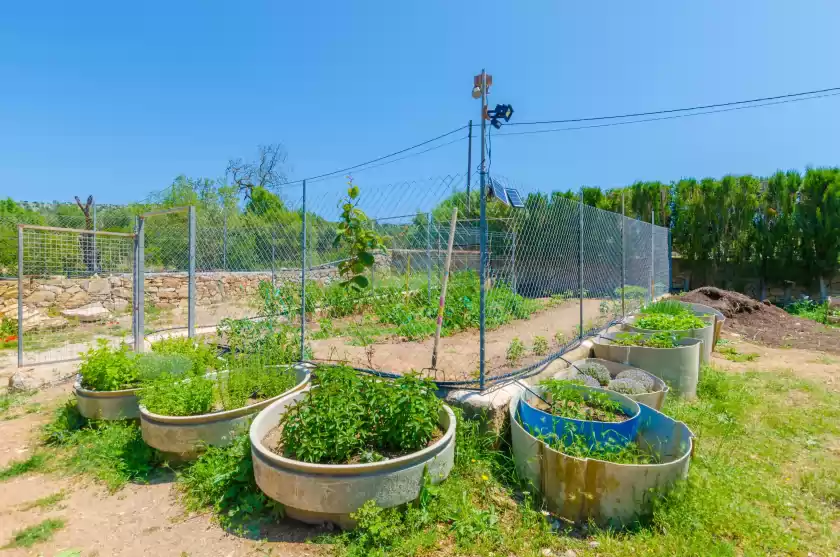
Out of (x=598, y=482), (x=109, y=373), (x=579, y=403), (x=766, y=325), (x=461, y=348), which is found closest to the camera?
(x=598, y=482)

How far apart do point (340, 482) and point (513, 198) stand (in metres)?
2.32

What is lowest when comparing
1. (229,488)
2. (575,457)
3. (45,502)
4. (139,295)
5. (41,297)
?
(45,502)

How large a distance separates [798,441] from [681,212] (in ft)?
41.2

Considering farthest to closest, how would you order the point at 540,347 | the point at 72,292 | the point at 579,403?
the point at 72,292
the point at 540,347
the point at 579,403

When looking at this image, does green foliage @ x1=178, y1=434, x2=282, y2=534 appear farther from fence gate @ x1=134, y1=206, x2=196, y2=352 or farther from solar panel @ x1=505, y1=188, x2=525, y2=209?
fence gate @ x1=134, y1=206, x2=196, y2=352

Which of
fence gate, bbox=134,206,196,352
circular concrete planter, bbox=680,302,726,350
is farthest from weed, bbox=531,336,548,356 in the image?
fence gate, bbox=134,206,196,352

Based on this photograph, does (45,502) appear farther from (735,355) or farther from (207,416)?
(735,355)

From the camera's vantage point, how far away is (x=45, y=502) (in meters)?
2.93

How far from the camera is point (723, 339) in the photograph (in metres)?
7.85

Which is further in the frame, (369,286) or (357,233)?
(369,286)

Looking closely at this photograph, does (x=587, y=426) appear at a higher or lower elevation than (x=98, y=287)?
lower

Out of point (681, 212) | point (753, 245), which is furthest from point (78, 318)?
point (753, 245)

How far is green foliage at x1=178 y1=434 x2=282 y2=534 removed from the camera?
2.66 m

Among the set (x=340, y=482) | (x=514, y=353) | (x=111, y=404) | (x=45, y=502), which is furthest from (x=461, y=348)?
(x=45, y=502)
